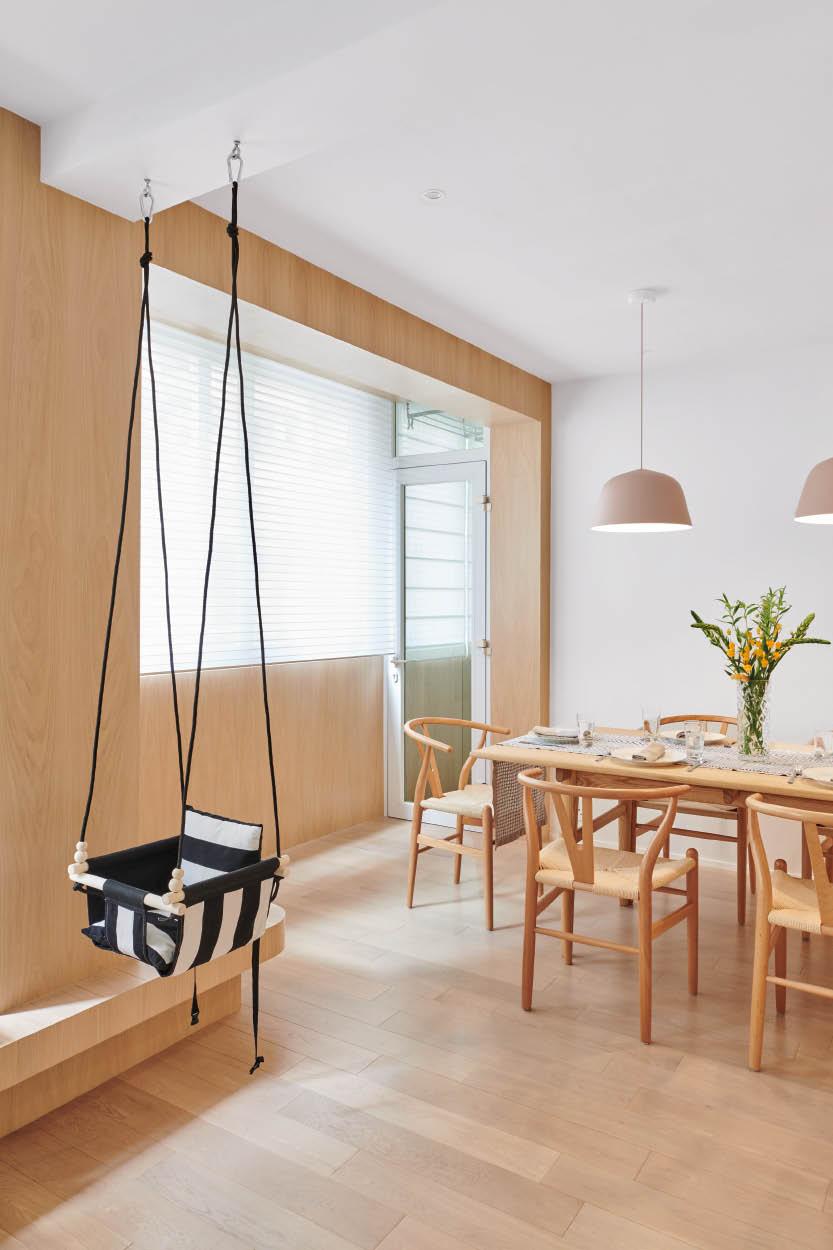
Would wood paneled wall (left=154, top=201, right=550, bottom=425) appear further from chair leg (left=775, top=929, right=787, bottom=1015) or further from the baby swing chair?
chair leg (left=775, top=929, right=787, bottom=1015)

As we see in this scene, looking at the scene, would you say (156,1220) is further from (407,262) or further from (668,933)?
(407,262)

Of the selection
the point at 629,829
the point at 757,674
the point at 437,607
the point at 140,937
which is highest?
the point at 437,607

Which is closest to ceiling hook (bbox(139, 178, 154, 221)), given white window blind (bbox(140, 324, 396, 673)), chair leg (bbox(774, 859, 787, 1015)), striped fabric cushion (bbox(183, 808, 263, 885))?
white window blind (bbox(140, 324, 396, 673))

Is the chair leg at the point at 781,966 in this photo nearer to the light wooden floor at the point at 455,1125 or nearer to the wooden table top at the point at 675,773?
the light wooden floor at the point at 455,1125

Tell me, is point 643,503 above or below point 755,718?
above

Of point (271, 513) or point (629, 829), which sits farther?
point (271, 513)

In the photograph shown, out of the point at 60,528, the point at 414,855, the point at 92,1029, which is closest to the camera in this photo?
the point at 92,1029

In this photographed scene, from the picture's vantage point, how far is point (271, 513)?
4285 millimetres

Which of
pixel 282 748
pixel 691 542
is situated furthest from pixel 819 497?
pixel 282 748

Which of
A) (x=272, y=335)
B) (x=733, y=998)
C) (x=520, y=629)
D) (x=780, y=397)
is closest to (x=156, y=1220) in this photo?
(x=733, y=998)

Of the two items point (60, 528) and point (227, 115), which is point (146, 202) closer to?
point (227, 115)

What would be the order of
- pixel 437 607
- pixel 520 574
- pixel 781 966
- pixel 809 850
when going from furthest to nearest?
pixel 437 607 → pixel 520 574 → pixel 781 966 → pixel 809 850

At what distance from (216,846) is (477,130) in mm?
1996

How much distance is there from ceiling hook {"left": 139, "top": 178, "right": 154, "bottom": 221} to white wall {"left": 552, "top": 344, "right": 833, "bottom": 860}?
2988 millimetres
